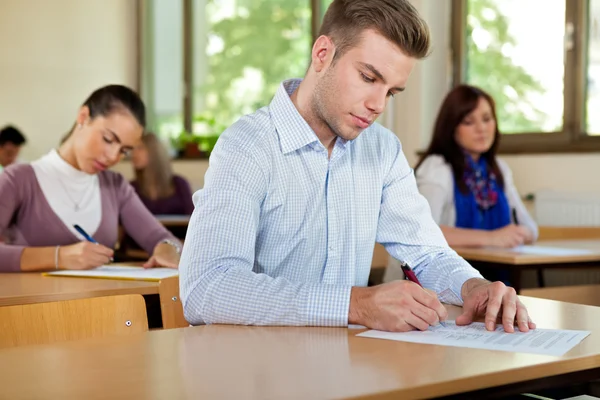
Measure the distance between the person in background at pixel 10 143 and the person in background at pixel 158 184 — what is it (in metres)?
2.00

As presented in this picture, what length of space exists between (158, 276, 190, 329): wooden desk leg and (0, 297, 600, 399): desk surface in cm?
64

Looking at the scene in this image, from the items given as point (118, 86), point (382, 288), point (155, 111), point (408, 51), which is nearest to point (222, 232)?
point (382, 288)

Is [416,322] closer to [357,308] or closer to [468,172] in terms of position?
[357,308]

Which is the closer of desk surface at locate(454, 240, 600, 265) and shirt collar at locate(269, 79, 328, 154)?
shirt collar at locate(269, 79, 328, 154)

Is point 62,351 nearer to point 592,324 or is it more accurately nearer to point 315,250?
point 315,250

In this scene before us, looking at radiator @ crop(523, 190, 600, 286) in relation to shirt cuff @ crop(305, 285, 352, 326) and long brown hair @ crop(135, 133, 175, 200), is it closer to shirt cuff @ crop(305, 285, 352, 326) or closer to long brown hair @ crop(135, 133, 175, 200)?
long brown hair @ crop(135, 133, 175, 200)

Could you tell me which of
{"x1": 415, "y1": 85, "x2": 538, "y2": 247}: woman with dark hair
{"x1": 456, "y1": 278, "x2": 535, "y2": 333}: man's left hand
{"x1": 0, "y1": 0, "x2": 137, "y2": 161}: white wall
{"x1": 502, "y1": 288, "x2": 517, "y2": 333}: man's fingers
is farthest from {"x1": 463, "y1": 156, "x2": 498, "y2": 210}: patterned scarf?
{"x1": 0, "y1": 0, "x2": 137, "y2": 161}: white wall

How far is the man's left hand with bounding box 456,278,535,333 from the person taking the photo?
1583 mm

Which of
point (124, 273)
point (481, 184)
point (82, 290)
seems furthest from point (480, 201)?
point (82, 290)

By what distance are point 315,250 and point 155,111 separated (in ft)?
21.7

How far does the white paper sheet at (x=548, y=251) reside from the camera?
3.34m

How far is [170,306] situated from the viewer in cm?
225

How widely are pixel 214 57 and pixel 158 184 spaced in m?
1.84

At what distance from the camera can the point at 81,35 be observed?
325 inches
